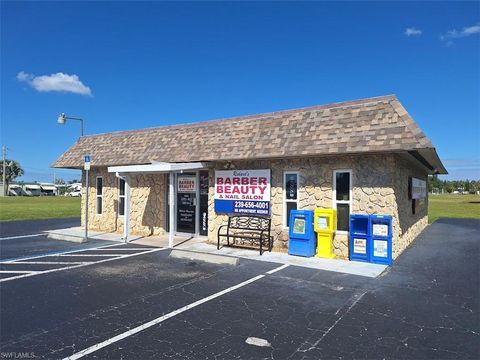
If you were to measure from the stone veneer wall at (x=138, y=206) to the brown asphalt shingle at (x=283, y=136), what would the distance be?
86 centimetres

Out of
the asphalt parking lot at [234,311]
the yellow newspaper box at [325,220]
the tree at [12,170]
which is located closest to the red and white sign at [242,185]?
the yellow newspaper box at [325,220]

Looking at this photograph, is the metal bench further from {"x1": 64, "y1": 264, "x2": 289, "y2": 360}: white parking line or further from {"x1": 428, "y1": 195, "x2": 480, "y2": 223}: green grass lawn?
{"x1": 428, "y1": 195, "x2": 480, "y2": 223}: green grass lawn

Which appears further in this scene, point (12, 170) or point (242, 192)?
point (12, 170)

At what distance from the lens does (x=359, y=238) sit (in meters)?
9.45

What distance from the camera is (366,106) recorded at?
9.88 meters

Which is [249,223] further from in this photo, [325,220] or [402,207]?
[402,207]

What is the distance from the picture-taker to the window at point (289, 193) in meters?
10.8

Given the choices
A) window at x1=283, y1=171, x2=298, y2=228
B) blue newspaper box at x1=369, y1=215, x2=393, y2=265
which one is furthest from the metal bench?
blue newspaper box at x1=369, y1=215, x2=393, y2=265

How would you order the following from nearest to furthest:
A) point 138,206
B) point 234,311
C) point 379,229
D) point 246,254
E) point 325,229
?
point 234,311, point 379,229, point 325,229, point 246,254, point 138,206

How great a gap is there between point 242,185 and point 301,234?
271 centimetres

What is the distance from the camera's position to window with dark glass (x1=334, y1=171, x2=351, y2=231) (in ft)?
32.5

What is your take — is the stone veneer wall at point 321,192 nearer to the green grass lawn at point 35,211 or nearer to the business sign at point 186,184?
the business sign at point 186,184

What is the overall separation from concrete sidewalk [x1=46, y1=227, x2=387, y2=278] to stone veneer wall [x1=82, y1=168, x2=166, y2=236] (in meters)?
0.63

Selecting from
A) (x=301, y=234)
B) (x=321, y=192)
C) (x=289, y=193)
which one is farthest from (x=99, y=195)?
(x=321, y=192)
